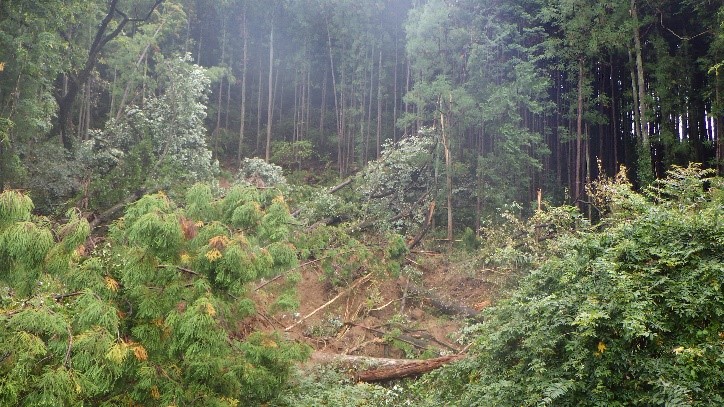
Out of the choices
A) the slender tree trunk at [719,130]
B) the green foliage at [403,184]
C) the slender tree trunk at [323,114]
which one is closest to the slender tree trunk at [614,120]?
the slender tree trunk at [719,130]

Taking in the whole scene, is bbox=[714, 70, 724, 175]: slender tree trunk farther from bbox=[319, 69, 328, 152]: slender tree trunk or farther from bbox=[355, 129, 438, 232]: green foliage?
bbox=[319, 69, 328, 152]: slender tree trunk

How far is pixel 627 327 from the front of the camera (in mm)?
4305

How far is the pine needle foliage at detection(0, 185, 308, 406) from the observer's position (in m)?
3.99

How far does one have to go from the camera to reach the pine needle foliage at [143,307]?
399 centimetres

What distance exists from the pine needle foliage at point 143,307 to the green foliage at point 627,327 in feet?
9.07

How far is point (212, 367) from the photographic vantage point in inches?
215

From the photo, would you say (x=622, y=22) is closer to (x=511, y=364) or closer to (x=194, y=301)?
(x=511, y=364)

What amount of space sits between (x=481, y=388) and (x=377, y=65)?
23.5 metres

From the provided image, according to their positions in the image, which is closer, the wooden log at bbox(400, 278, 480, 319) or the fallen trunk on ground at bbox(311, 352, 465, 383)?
the fallen trunk on ground at bbox(311, 352, 465, 383)

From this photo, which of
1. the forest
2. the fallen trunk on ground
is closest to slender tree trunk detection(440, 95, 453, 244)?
the forest

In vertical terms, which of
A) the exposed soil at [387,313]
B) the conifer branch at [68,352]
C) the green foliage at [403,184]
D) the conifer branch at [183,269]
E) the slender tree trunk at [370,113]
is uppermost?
the slender tree trunk at [370,113]

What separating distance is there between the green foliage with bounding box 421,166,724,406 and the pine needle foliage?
277 cm

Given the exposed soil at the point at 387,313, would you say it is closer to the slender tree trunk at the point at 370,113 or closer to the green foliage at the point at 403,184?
the green foliage at the point at 403,184

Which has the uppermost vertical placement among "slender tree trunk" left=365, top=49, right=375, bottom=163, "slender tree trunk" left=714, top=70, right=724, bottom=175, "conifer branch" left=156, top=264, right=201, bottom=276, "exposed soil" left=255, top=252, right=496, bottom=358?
"slender tree trunk" left=365, top=49, right=375, bottom=163
